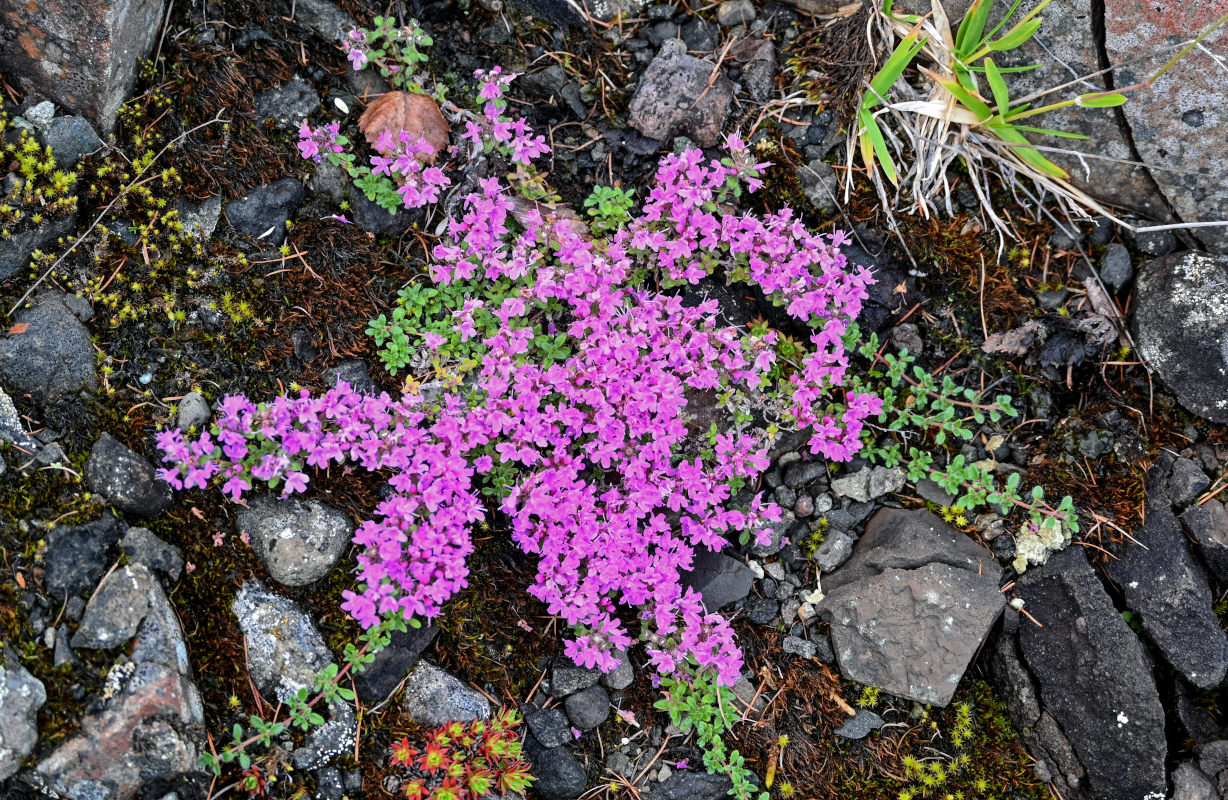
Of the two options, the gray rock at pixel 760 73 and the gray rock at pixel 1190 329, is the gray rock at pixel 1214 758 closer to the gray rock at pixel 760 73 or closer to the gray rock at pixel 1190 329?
the gray rock at pixel 1190 329

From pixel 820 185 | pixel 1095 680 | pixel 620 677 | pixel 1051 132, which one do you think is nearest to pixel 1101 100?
pixel 1051 132

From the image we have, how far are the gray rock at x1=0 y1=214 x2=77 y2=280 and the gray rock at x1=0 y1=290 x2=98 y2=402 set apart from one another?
19 cm

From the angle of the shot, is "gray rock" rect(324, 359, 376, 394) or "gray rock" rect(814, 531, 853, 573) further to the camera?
"gray rock" rect(814, 531, 853, 573)

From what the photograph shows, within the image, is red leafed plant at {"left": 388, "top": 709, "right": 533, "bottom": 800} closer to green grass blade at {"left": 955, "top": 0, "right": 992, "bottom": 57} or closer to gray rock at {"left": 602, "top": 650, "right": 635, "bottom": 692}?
gray rock at {"left": 602, "top": 650, "right": 635, "bottom": 692}

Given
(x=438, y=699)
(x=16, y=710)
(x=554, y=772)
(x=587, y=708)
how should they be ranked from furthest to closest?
(x=587, y=708), (x=554, y=772), (x=438, y=699), (x=16, y=710)

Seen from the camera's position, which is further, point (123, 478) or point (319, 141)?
point (319, 141)

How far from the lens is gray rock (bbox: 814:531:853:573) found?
17.4ft

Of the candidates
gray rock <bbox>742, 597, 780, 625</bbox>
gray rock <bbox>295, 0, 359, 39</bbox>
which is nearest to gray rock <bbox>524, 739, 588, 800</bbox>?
gray rock <bbox>742, 597, 780, 625</bbox>

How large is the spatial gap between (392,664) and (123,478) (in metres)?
1.74

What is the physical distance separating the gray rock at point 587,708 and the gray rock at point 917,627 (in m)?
1.58

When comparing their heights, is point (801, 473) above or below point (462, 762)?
above

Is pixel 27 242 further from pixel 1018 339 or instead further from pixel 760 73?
pixel 1018 339

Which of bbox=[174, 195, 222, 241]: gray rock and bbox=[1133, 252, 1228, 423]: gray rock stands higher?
bbox=[174, 195, 222, 241]: gray rock

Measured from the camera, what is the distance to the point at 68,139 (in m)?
4.55
